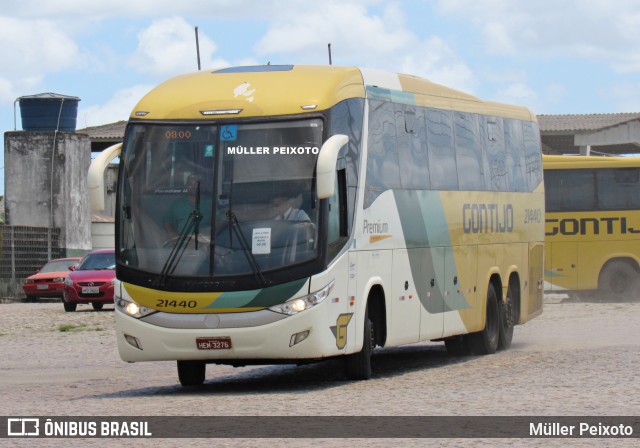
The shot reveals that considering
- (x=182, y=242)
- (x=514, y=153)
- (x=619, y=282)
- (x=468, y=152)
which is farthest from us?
(x=619, y=282)

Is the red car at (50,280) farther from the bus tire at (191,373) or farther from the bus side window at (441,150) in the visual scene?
the bus tire at (191,373)

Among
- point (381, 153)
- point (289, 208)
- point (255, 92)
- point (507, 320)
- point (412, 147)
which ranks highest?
point (255, 92)

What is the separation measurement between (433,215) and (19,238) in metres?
32.3

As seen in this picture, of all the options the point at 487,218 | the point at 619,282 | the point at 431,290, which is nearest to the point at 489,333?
the point at 487,218

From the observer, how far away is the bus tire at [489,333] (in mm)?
21812

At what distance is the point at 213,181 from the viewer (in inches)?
628

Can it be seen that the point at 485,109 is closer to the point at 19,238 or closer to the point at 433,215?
the point at 433,215

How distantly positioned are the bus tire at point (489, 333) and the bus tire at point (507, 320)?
0.17 meters

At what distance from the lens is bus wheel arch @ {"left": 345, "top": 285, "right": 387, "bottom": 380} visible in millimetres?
17125

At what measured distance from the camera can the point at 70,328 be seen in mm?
30406

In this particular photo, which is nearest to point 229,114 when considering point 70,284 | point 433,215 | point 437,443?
point 433,215

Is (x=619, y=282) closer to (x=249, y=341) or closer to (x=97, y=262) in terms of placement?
(x=97, y=262)

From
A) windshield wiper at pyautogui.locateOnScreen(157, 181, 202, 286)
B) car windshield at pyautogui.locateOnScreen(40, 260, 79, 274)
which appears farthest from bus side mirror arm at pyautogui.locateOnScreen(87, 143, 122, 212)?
car windshield at pyautogui.locateOnScreen(40, 260, 79, 274)

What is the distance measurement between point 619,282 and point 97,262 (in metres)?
13.2
